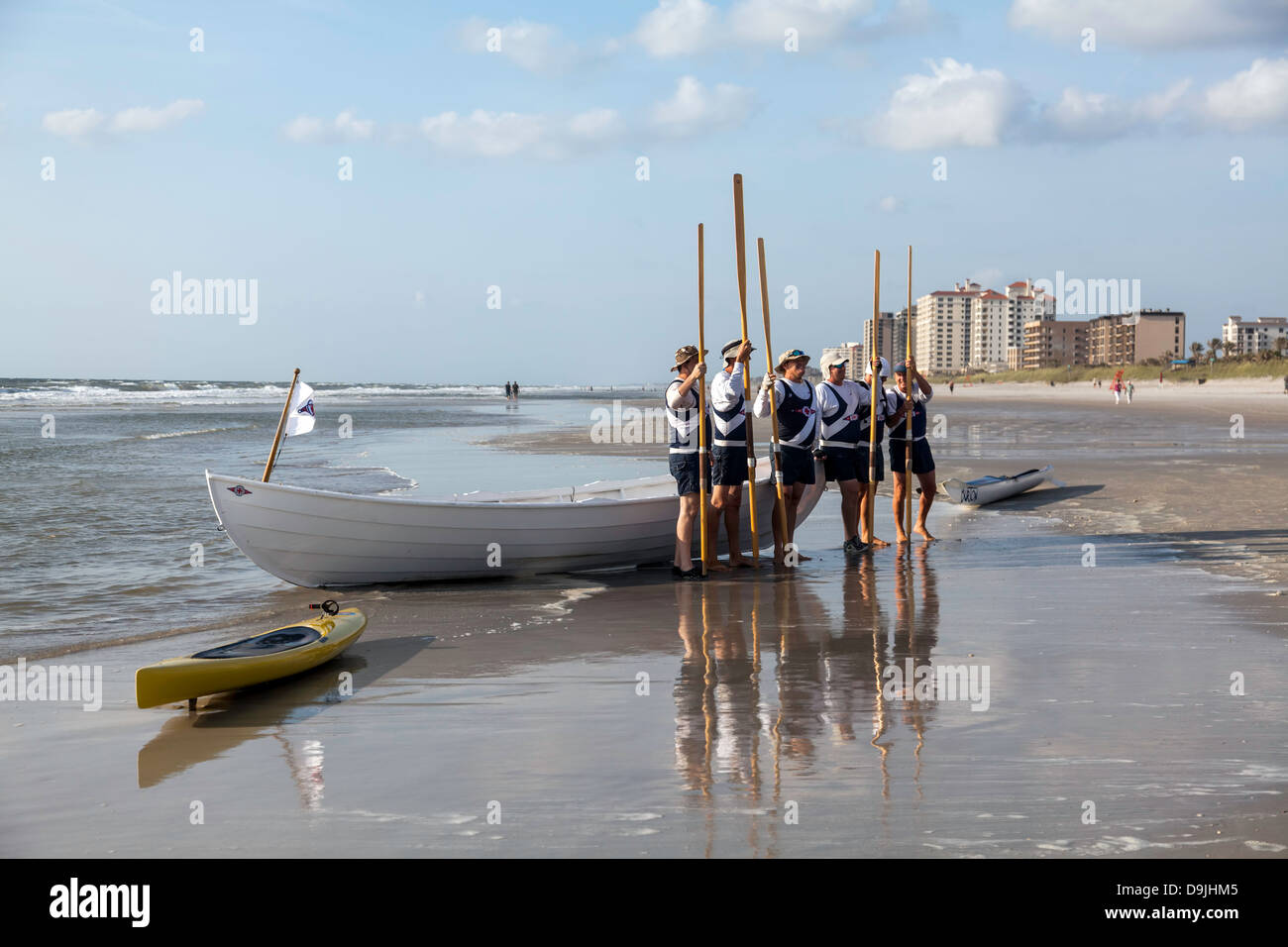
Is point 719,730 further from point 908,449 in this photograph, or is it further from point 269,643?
point 908,449

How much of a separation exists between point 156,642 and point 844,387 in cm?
659

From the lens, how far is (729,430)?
9195 millimetres

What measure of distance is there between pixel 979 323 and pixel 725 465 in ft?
656

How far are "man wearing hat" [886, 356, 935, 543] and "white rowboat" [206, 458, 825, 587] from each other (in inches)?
92.5

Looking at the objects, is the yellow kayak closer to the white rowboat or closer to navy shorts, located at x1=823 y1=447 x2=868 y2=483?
the white rowboat

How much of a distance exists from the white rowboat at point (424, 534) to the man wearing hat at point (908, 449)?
7.71 ft

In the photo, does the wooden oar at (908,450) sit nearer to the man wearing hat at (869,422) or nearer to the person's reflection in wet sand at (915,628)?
the man wearing hat at (869,422)

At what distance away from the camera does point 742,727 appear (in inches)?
189

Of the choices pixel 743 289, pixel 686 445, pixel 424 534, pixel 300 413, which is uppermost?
pixel 743 289

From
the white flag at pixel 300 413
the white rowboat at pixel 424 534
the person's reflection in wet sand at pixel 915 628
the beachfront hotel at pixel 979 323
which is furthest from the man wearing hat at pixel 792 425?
the beachfront hotel at pixel 979 323

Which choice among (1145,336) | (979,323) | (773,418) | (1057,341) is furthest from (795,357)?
(979,323)

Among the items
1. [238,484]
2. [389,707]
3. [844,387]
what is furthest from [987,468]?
[389,707]

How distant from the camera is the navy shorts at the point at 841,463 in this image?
1032 centimetres

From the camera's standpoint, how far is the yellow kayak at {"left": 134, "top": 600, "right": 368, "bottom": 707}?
5152 mm
